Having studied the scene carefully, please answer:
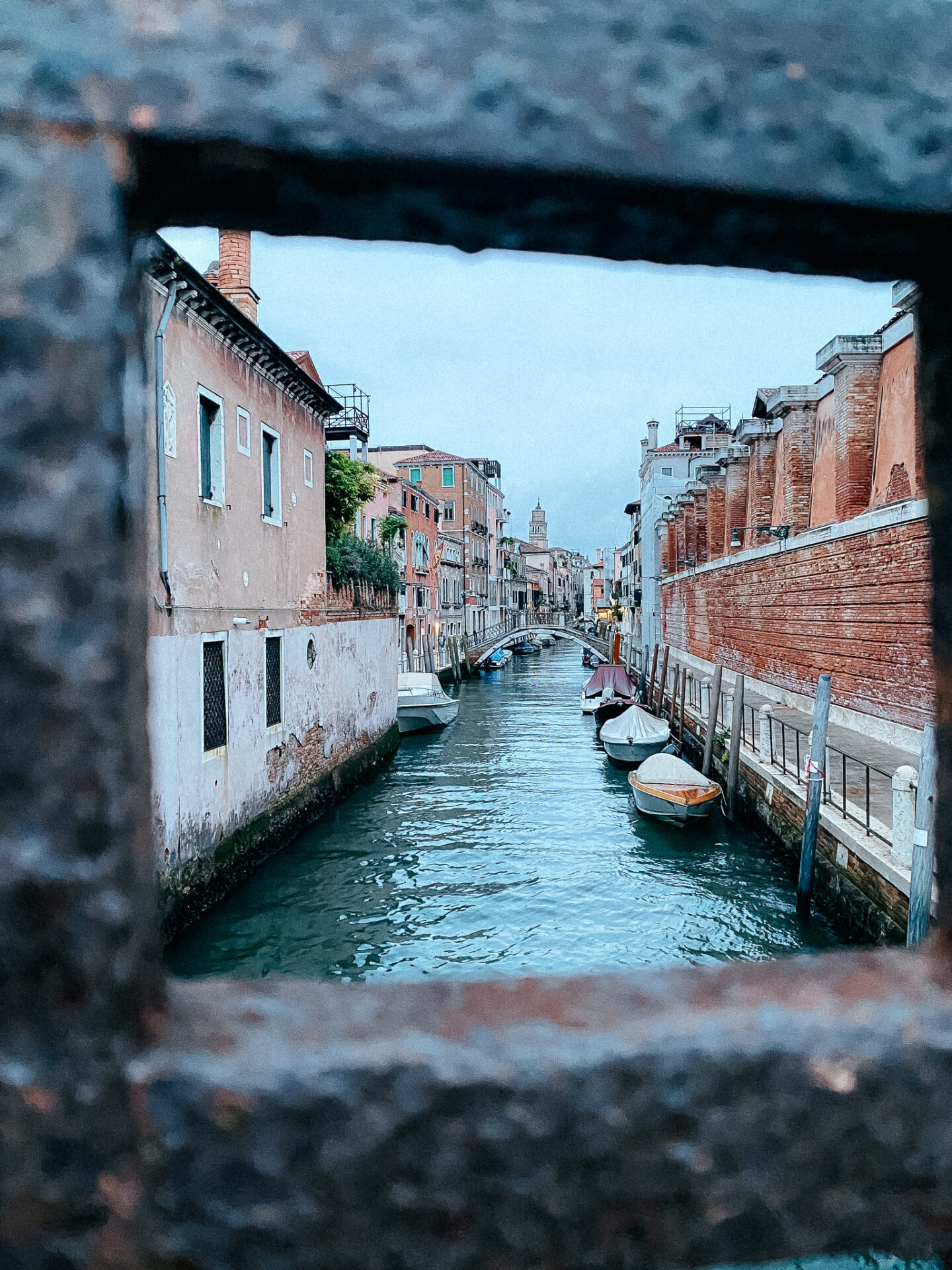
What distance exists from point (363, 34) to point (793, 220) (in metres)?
0.32

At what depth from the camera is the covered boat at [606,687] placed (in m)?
22.3

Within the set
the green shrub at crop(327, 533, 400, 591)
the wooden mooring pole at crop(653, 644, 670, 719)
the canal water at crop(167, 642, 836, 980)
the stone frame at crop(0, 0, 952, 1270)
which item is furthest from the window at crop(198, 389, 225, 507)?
the wooden mooring pole at crop(653, 644, 670, 719)

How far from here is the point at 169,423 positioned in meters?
7.87

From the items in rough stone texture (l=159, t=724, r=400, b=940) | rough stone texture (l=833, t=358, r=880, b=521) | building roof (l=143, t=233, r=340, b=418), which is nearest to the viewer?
rough stone texture (l=159, t=724, r=400, b=940)

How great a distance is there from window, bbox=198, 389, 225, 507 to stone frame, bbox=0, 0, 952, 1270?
28.2 ft

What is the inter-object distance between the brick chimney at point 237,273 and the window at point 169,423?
14.6 ft

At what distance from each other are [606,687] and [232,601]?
15085mm

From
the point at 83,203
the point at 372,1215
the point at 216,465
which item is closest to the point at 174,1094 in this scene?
the point at 372,1215

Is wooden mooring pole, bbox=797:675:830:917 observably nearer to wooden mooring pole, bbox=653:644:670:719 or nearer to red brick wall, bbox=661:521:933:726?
red brick wall, bbox=661:521:933:726

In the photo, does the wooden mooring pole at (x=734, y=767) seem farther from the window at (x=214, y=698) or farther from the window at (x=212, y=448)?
the window at (x=212, y=448)

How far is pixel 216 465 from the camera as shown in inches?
356

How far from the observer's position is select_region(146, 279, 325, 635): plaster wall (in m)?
7.86

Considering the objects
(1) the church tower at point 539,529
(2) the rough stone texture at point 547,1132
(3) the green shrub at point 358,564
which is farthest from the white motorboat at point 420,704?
(1) the church tower at point 539,529

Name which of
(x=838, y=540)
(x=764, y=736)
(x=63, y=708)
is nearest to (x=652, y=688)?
(x=838, y=540)
